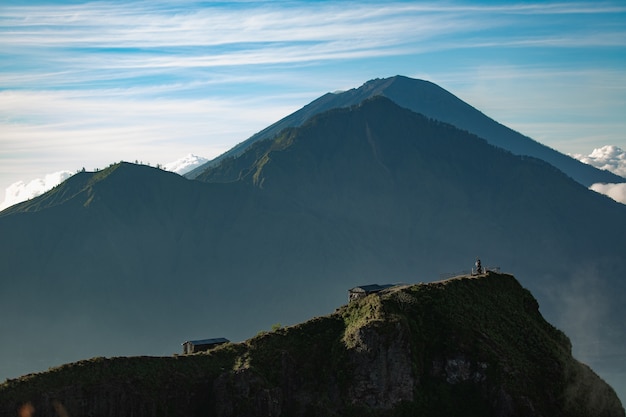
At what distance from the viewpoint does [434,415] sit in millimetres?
73562

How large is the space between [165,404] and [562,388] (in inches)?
1311

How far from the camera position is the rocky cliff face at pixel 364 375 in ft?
222

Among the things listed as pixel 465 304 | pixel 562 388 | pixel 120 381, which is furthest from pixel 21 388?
pixel 562 388

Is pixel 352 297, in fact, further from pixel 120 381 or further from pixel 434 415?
pixel 120 381

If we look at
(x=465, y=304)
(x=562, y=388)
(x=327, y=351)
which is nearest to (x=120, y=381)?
(x=327, y=351)

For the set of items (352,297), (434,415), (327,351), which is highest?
(352,297)

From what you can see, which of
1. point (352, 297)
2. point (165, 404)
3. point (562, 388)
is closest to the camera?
point (165, 404)

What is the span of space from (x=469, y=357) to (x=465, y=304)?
23.0ft

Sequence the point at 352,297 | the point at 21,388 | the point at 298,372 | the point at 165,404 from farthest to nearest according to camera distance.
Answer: the point at 352,297 → the point at 298,372 → the point at 165,404 → the point at 21,388

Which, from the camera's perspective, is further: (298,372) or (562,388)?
(562,388)

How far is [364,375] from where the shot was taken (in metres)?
73.2

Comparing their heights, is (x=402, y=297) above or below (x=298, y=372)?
above

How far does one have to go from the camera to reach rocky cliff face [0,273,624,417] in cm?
6781

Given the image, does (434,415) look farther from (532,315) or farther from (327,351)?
(532,315)
